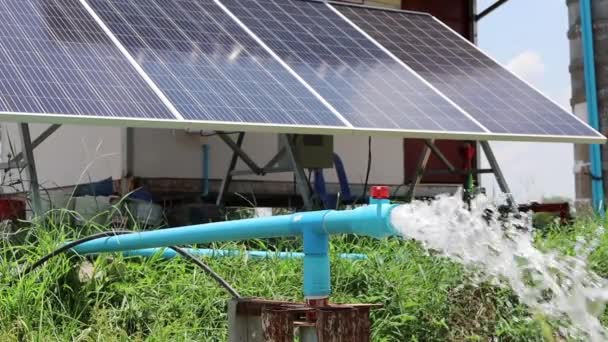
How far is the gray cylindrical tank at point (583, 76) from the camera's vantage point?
8.60 meters

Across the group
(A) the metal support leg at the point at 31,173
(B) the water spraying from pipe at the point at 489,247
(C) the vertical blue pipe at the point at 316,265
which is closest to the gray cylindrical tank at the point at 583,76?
(B) the water spraying from pipe at the point at 489,247

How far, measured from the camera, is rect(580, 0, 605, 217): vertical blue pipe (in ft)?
28.4

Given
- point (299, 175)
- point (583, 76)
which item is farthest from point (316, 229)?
point (583, 76)

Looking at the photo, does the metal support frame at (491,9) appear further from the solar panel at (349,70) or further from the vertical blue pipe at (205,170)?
the vertical blue pipe at (205,170)

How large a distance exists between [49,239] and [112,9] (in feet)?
8.05

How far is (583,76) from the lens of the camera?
351 inches

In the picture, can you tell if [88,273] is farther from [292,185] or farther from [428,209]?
[292,185]

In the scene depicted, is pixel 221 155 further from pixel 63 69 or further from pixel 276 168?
pixel 63 69

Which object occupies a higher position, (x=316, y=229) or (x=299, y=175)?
(x=299, y=175)

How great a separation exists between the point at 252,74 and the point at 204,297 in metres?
2.02

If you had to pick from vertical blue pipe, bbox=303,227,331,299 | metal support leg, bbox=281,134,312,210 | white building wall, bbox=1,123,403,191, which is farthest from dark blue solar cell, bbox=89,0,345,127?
vertical blue pipe, bbox=303,227,331,299

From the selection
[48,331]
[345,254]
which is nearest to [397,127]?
[345,254]

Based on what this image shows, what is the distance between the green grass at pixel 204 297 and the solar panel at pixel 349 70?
1286 millimetres

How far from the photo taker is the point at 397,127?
19.4 ft
